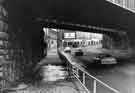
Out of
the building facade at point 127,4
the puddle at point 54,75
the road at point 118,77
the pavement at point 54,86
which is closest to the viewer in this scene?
the pavement at point 54,86

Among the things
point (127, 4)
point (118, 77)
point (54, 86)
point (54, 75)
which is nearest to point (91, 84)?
point (54, 86)

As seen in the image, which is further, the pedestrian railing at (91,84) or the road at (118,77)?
the road at (118,77)

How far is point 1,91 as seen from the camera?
734 cm

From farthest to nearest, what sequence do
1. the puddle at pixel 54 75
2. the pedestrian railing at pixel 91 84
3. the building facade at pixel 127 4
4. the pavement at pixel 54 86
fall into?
the building facade at pixel 127 4, the puddle at pixel 54 75, the pavement at pixel 54 86, the pedestrian railing at pixel 91 84

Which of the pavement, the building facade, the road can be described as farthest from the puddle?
the building facade

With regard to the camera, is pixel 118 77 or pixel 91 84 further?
pixel 118 77

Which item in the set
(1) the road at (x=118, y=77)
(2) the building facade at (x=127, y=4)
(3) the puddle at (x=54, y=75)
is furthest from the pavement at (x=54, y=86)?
(2) the building facade at (x=127, y=4)

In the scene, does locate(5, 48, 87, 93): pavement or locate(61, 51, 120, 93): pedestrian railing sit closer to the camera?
locate(61, 51, 120, 93): pedestrian railing

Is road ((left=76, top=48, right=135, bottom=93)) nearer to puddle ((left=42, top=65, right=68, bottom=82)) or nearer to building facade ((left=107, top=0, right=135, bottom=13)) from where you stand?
puddle ((left=42, top=65, right=68, bottom=82))

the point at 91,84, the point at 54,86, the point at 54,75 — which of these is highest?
the point at 54,86

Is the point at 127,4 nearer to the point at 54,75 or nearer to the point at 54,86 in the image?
the point at 54,75

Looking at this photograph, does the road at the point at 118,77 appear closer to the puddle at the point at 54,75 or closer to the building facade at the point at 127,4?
the puddle at the point at 54,75

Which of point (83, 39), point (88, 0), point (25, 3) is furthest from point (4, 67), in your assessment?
point (83, 39)

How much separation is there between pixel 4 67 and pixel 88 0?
7036mm
